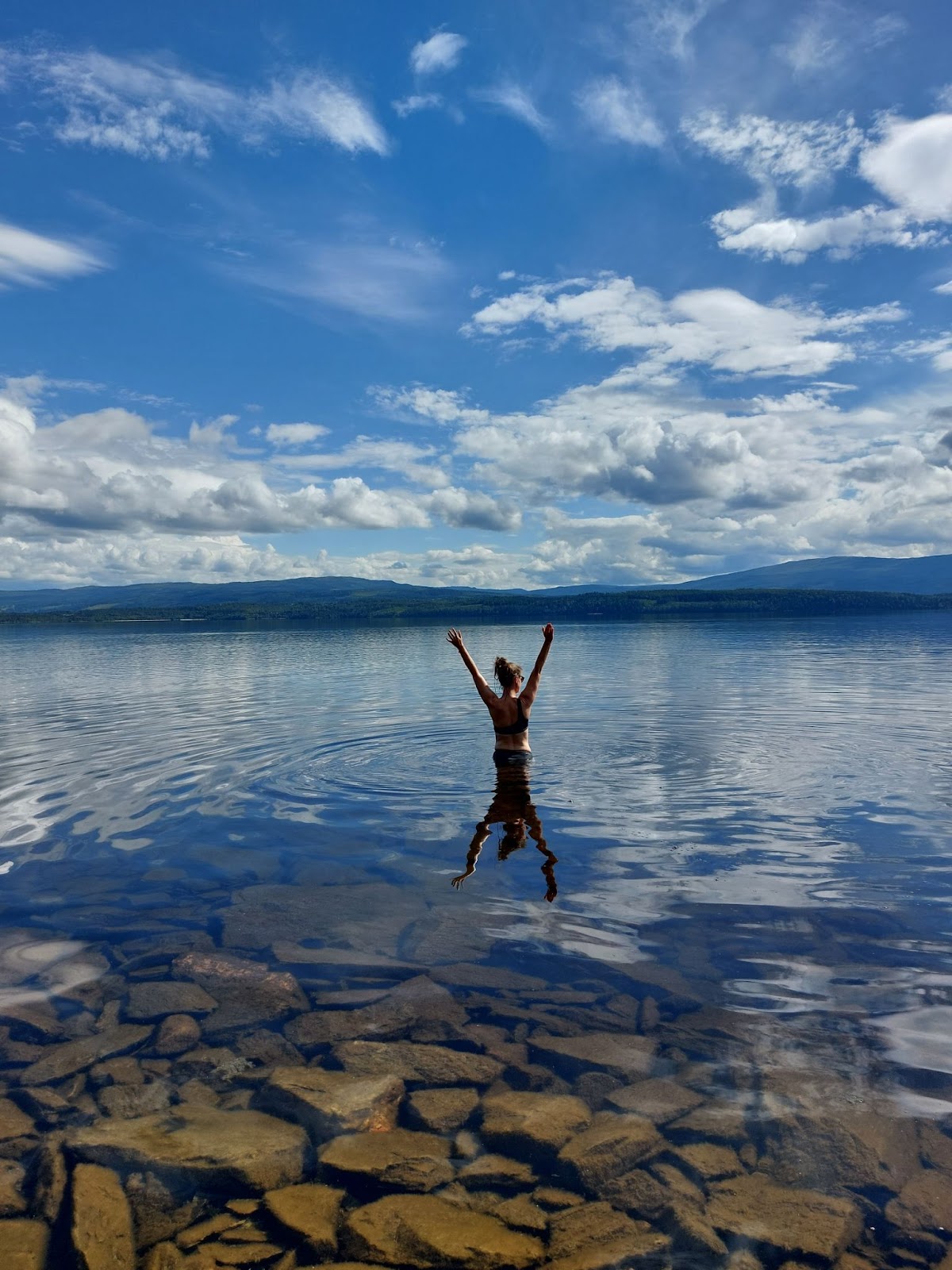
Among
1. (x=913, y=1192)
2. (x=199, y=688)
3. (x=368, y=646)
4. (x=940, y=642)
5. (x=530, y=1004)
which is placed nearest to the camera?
(x=913, y=1192)

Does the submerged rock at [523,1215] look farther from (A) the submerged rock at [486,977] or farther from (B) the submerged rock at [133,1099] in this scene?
(B) the submerged rock at [133,1099]

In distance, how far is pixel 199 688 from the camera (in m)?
48.6

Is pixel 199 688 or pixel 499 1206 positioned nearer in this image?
pixel 499 1206

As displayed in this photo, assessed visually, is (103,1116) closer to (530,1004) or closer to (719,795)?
(530,1004)

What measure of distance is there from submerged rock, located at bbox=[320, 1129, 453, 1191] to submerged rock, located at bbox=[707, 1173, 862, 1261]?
90.8 inches

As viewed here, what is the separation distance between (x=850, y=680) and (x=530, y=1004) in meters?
41.3

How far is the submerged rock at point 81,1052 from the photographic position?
8.49m

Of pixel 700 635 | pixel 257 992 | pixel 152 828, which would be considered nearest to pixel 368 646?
pixel 700 635

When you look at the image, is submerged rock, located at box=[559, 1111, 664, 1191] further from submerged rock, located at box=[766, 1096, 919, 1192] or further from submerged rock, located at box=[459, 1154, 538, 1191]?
submerged rock, located at box=[766, 1096, 919, 1192]

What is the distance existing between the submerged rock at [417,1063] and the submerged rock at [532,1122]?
1.49 ft

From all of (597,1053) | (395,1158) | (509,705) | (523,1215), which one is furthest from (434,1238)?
(509,705)

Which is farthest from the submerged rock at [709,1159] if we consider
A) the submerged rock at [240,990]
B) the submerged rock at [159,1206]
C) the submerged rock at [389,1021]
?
the submerged rock at [240,990]

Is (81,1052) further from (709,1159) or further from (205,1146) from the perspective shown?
(709,1159)

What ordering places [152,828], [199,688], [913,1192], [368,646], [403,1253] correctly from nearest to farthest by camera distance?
[403,1253] → [913,1192] → [152,828] → [199,688] → [368,646]
